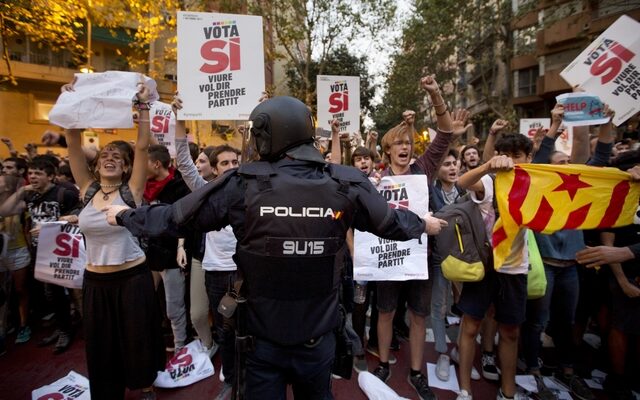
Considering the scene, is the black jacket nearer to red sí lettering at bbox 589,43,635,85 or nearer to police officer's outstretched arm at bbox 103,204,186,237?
police officer's outstretched arm at bbox 103,204,186,237

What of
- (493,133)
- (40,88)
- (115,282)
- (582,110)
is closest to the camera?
(115,282)

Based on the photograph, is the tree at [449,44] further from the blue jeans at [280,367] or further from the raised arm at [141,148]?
the blue jeans at [280,367]

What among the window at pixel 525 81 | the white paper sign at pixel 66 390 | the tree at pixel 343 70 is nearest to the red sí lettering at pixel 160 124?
the white paper sign at pixel 66 390

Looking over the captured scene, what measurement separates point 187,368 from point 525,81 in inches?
1237

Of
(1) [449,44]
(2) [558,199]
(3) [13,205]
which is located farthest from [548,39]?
(3) [13,205]

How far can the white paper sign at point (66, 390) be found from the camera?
3.46 meters

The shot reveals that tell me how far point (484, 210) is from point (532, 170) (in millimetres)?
538

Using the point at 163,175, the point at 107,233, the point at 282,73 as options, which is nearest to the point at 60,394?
the point at 107,233

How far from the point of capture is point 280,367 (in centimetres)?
207

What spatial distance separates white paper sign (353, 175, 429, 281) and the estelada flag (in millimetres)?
807

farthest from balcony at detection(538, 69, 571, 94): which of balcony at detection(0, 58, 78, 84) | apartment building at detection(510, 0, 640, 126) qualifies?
balcony at detection(0, 58, 78, 84)

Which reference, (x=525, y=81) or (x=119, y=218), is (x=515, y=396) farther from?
(x=525, y=81)

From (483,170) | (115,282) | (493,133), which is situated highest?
(493,133)

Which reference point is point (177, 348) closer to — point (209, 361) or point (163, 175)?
point (209, 361)
